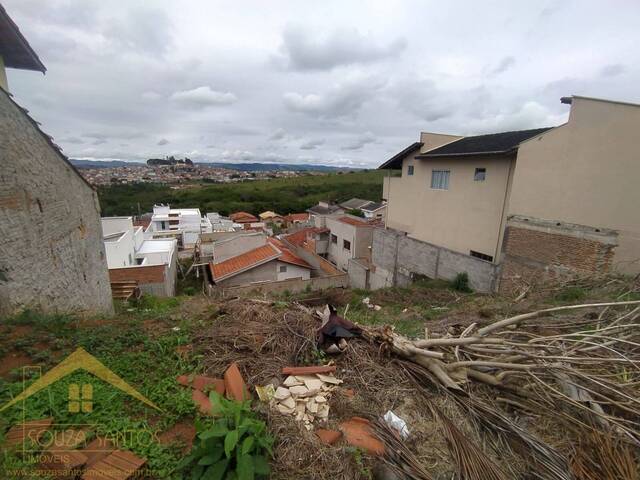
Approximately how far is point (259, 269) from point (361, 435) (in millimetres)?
13392

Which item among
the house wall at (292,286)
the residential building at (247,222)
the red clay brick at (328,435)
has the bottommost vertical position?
the residential building at (247,222)

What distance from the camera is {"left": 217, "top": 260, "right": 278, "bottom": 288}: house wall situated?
1524 cm

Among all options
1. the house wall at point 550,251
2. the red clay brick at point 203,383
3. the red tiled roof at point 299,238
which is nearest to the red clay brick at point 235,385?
the red clay brick at point 203,383

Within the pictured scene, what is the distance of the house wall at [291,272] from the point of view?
15859 mm

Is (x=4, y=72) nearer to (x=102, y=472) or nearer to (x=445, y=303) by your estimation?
(x=102, y=472)

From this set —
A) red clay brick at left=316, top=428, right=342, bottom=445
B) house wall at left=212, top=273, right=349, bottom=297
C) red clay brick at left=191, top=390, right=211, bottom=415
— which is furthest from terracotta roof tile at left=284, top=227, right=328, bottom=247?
red clay brick at left=316, top=428, right=342, bottom=445

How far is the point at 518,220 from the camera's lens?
29.3 ft

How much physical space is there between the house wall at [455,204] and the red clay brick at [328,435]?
32.4 feet

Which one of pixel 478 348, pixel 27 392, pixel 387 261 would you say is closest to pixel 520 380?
pixel 478 348

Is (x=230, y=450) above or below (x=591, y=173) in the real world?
below

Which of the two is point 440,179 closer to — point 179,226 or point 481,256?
point 481,256

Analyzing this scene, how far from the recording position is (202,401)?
9.15 feet

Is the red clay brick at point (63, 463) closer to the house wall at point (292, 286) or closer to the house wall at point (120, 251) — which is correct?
the house wall at point (292, 286)

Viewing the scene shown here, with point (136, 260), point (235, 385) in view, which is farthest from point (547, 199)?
point (136, 260)
